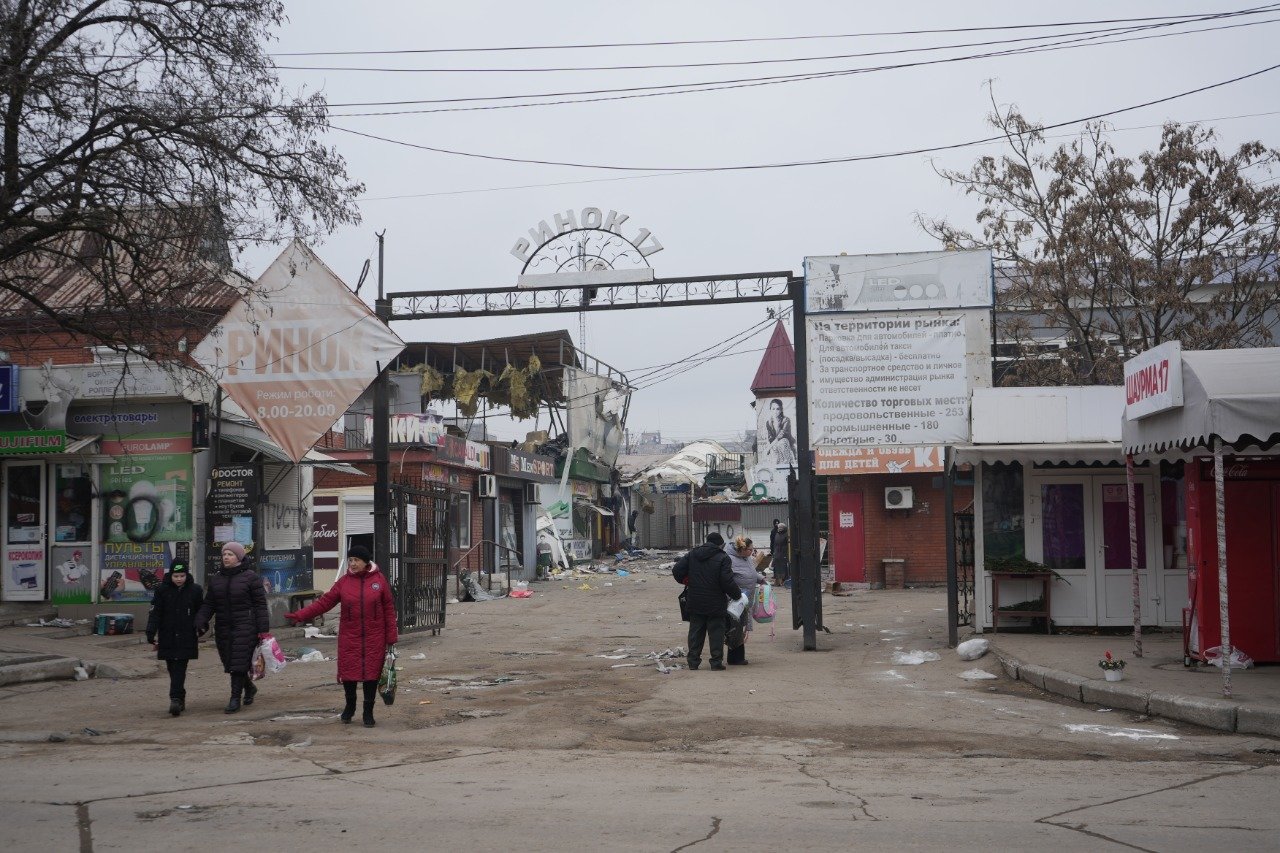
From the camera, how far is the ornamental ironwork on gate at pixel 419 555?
62.1 ft

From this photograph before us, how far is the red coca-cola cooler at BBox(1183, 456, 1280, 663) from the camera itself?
41.6 ft

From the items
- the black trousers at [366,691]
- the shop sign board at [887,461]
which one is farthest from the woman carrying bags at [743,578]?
the shop sign board at [887,461]

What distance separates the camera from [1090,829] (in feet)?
20.7

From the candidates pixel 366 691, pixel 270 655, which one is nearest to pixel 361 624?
pixel 366 691

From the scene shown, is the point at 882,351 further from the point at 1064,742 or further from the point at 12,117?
the point at 12,117

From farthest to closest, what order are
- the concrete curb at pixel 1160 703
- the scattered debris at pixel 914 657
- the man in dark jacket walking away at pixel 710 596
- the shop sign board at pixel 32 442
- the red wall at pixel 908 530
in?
the red wall at pixel 908 530
the shop sign board at pixel 32 442
the scattered debris at pixel 914 657
the man in dark jacket walking away at pixel 710 596
the concrete curb at pixel 1160 703

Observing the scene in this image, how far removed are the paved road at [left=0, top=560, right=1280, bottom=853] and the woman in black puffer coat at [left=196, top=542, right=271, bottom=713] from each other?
1.58ft

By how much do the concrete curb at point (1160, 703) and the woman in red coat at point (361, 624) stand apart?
272 inches

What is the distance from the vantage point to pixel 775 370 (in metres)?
55.4

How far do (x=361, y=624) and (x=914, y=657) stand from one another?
838 centimetres

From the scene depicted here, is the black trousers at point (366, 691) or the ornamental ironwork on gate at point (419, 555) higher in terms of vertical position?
the ornamental ironwork on gate at point (419, 555)

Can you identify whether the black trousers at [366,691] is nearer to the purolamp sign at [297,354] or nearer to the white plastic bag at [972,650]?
the purolamp sign at [297,354]

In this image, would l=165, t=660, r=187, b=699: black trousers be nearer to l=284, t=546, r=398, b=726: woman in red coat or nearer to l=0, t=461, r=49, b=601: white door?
l=284, t=546, r=398, b=726: woman in red coat

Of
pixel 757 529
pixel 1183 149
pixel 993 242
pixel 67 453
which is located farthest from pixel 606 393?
pixel 67 453
